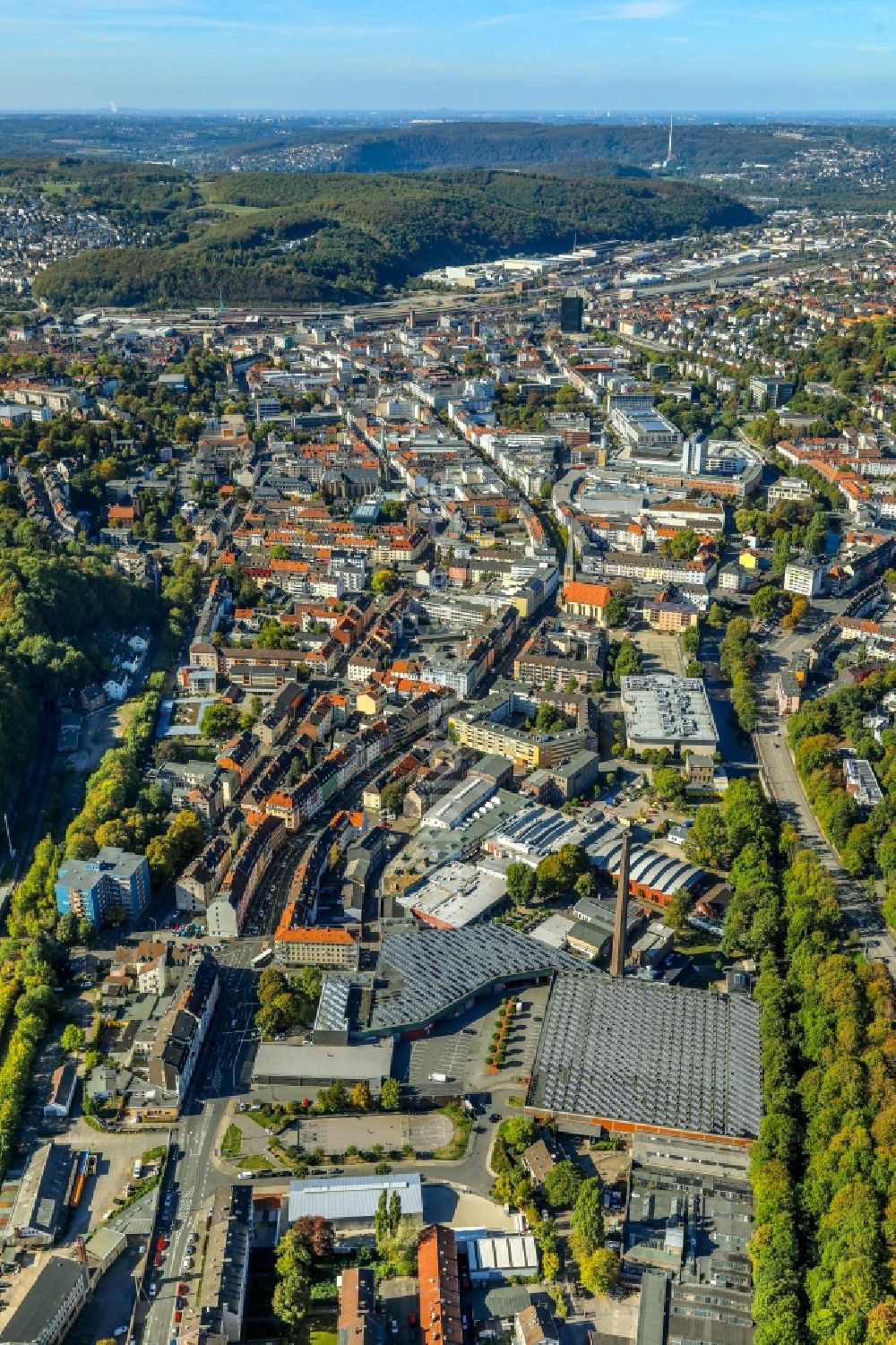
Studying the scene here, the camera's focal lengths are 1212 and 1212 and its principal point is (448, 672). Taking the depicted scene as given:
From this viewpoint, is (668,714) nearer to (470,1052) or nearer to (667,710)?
(667,710)

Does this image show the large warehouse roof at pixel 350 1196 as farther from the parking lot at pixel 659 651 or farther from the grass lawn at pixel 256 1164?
the parking lot at pixel 659 651

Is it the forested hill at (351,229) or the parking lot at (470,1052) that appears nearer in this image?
the parking lot at (470,1052)

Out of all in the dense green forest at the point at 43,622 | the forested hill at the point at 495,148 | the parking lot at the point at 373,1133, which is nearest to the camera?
the parking lot at the point at 373,1133

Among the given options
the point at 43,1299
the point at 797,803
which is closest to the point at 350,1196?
the point at 43,1299

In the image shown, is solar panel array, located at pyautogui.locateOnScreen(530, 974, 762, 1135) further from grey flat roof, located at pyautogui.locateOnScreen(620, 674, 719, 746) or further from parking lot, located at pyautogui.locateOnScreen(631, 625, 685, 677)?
parking lot, located at pyautogui.locateOnScreen(631, 625, 685, 677)

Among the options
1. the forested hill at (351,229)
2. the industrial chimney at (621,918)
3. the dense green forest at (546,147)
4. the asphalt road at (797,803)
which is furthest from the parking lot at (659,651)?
the dense green forest at (546,147)

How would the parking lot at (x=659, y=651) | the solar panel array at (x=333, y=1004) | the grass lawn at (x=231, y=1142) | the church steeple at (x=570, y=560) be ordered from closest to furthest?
1. the grass lawn at (x=231, y=1142)
2. the solar panel array at (x=333, y=1004)
3. the parking lot at (x=659, y=651)
4. the church steeple at (x=570, y=560)

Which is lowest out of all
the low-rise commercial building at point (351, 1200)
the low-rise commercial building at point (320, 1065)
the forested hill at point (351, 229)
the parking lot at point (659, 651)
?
the low-rise commercial building at point (351, 1200)
